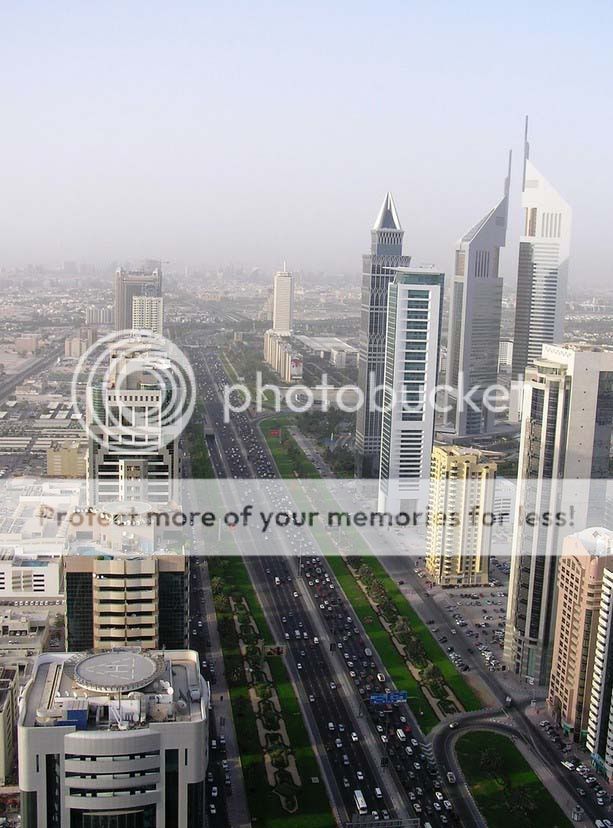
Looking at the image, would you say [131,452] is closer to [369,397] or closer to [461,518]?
[461,518]

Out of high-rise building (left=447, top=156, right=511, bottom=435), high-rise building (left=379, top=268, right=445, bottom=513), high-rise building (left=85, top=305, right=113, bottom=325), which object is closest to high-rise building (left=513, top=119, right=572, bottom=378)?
high-rise building (left=447, top=156, right=511, bottom=435)

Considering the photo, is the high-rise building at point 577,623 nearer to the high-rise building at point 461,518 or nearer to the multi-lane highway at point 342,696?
the multi-lane highway at point 342,696

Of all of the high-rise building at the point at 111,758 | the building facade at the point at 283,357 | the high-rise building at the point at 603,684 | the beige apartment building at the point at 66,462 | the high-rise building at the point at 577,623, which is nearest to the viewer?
the high-rise building at the point at 111,758

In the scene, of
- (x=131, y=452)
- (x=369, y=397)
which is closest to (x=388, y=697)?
(x=131, y=452)

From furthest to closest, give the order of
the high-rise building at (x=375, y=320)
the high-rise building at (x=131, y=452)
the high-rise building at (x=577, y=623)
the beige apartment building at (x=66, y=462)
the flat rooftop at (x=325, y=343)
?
the flat rooftop at (x=325, y=343) → the high-rise building at (x=375, y=320) → the beige apartment building at (x=66, y=462) → the high-rise building at (x=131, y=452) → the high-rise building at (x=577, y=623)

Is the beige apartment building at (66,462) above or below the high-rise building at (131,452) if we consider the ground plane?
below

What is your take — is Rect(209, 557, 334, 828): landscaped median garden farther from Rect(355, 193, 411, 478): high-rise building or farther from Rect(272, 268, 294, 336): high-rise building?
Rect(272, 268, 294, 336): high-rise building

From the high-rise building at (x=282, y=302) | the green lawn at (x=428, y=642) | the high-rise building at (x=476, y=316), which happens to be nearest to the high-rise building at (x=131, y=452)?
the green lawn at (x=428, y=642)
